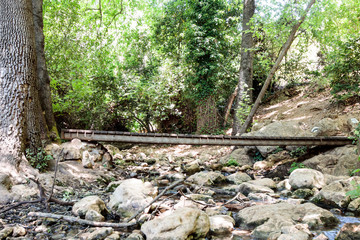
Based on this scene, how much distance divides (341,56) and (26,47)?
29.1 feet

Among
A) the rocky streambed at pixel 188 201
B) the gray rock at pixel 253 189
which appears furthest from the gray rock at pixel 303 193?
the gray rock at pixel 253 189

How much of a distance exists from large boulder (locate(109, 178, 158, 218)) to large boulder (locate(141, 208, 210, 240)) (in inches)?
30.2

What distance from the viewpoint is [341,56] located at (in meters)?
8.33

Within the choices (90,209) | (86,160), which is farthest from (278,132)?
(90,209)

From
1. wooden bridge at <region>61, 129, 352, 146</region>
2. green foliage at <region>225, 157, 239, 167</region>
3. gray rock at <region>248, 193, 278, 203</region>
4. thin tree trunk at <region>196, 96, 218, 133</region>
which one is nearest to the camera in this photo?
gray rock at <region>248, 193, 278, 203</region>

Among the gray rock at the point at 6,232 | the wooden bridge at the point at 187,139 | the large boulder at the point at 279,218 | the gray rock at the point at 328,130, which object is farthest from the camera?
Result: the gray rock at the point at 328,130

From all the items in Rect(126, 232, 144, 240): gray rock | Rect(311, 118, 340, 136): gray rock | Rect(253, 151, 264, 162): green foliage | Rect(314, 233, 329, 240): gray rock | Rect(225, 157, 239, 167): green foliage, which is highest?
Rect(311, 118, 340, 136): gray rock

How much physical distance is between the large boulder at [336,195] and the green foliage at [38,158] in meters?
4.91

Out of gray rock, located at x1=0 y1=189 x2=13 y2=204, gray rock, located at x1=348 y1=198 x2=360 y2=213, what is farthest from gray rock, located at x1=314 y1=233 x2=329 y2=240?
gray rock, located at x1=0 y1=189 x2=13 y2=204

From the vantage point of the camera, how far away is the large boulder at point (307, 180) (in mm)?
5004

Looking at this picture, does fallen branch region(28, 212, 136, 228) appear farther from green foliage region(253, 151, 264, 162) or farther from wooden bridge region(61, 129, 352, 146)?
green foliage region(253, 151, 264, 162)

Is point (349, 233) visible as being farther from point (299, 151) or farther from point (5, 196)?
point (299, 151)

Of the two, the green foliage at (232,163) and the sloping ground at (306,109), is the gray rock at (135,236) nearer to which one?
the green foliage at (232,163)

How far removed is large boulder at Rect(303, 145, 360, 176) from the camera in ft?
18.7
